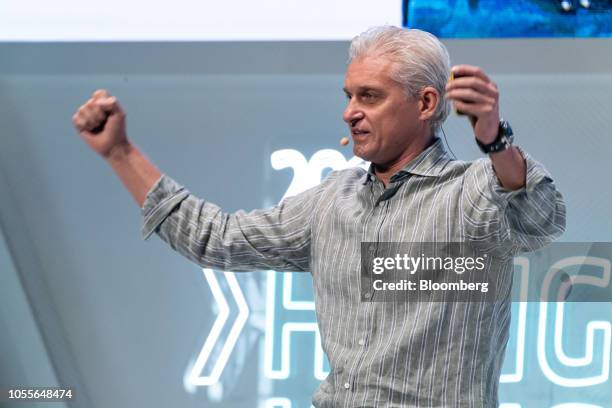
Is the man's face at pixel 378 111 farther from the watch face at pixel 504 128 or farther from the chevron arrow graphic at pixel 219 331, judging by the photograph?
the chevron arrow graphic at pixel 219 331

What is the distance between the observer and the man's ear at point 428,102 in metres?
1.60

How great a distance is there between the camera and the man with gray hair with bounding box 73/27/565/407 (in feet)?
Result: 4.74

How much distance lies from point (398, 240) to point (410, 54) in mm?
352

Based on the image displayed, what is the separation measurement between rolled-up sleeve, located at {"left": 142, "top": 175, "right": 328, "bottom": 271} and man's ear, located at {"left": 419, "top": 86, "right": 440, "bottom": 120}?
27 centimetres

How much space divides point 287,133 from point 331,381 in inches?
56.8

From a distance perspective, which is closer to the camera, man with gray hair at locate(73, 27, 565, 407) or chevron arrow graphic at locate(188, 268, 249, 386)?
man with gray hair at locate(73, 27, 565, 407)

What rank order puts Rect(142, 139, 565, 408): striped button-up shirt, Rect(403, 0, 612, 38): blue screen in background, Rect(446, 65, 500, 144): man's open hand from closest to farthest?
1. Rect(446, 65, 500, 144): man's open hand
2. Rect(142, 139, 565, 408): striped button-up shirt
3. Rect(403, 0, 612, 38): blue screen in background

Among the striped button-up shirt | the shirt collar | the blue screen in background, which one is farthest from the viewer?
the blue screen in background

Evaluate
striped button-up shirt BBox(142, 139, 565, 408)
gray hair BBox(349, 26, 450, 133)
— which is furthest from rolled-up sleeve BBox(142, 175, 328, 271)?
gray hair BBox(349, 26, 450, 133)

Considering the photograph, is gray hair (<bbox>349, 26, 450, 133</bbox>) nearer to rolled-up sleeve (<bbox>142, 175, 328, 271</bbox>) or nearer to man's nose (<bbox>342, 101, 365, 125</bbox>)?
man's nose (<bbox>342, 101, 365, 125</bbox>)

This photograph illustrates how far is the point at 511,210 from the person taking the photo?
4.52 feet

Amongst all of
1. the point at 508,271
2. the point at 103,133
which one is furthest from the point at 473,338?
the point at 103,133

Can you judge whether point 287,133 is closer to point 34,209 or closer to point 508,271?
point 34,209

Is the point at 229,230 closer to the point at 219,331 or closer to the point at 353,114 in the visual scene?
the point at 353,114
